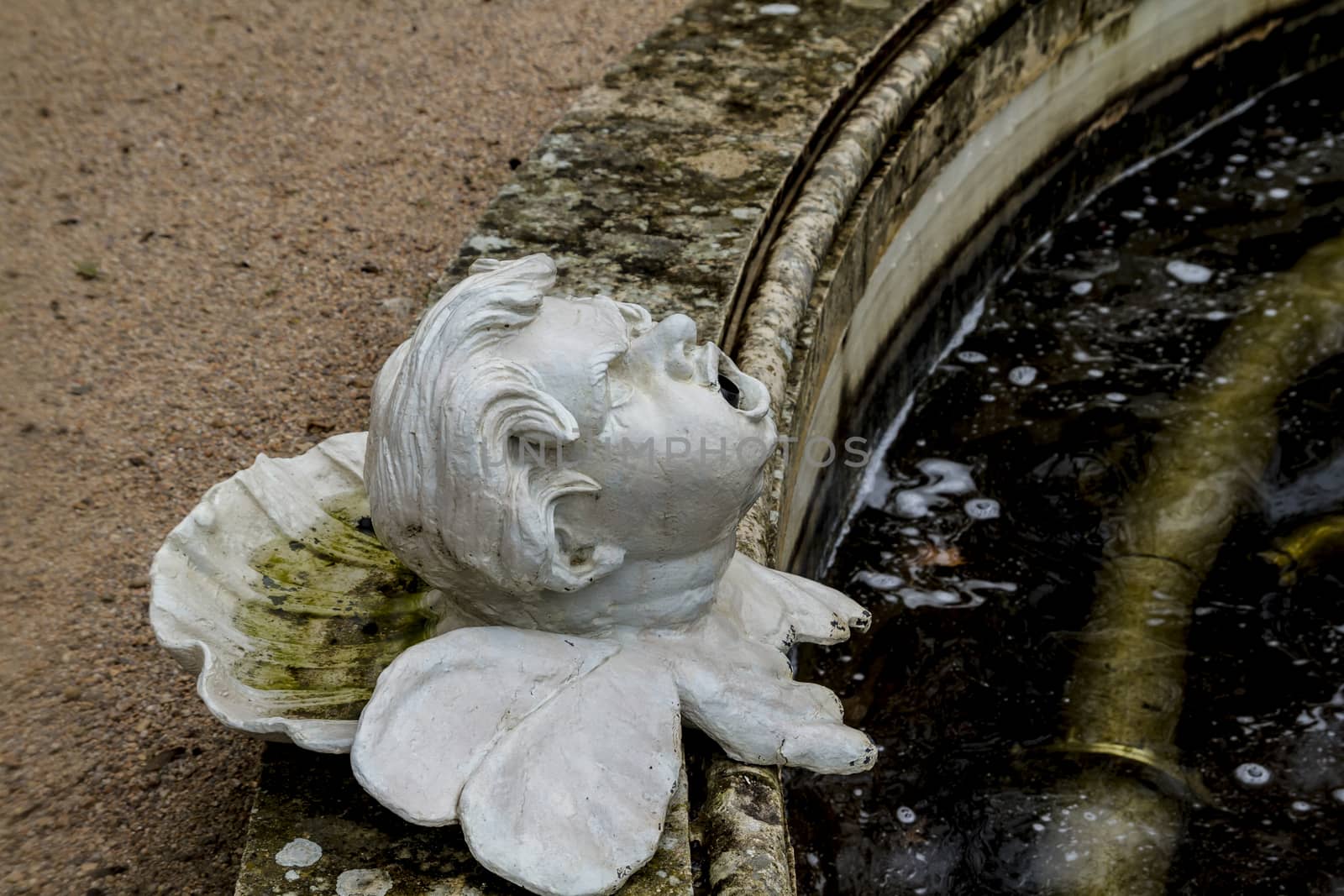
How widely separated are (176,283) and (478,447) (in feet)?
7.11

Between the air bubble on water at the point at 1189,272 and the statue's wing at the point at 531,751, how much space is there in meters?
3.13

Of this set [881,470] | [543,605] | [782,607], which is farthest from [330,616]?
[881,470]

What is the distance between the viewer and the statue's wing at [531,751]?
1758 mm

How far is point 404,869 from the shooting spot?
1808mm

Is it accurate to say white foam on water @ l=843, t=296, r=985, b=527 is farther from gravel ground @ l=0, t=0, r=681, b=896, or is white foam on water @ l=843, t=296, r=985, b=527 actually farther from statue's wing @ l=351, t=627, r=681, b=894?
statue's wing @ l=351, t=627, r=681, b=894

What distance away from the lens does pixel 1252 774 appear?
287 centimetres

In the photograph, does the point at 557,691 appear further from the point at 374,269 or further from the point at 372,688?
the point at 374,269

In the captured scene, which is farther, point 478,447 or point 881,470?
point 881,470

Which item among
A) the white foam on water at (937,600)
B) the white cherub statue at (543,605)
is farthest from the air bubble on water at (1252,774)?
the white cherub statue at (543,605)

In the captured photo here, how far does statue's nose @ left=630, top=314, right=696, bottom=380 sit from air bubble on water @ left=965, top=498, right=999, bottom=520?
187 centimetres

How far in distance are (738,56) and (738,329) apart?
4.28ft

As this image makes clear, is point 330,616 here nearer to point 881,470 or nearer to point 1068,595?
point 1068,595

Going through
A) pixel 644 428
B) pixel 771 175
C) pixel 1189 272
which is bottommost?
pixel 644 428

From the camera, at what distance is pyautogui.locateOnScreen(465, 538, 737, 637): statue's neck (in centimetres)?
194
